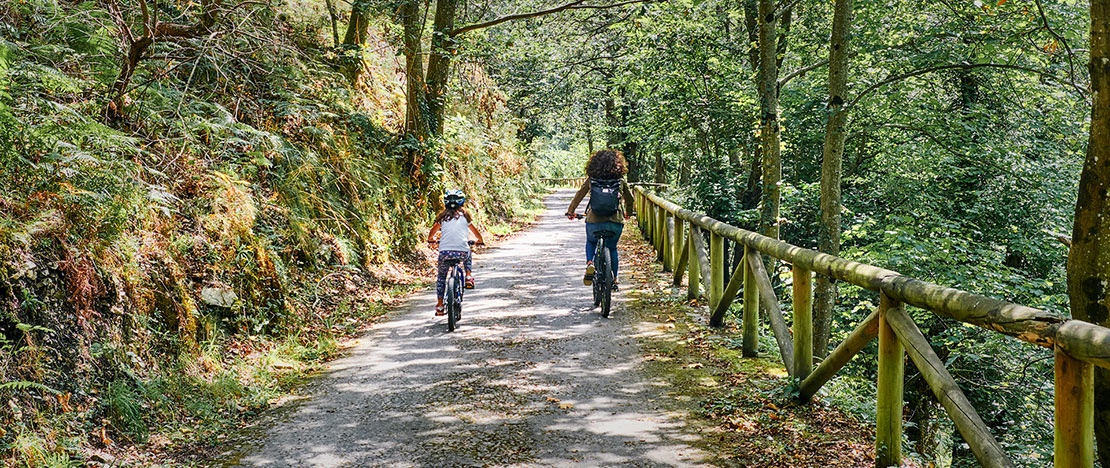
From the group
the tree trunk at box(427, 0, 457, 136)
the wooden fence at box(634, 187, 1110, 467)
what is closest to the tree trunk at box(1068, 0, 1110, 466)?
the wooden fence at box(634, 187, 1110, 467)

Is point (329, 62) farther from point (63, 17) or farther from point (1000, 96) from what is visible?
point (1000, 96)

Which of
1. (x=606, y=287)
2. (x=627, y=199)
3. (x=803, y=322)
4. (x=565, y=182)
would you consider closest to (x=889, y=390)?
(x=803, y=322)

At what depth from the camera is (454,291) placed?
873 centimetres

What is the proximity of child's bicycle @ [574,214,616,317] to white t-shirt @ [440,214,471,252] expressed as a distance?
1.67m

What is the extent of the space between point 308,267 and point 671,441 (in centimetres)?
578

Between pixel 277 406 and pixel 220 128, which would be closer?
pixel 277 406

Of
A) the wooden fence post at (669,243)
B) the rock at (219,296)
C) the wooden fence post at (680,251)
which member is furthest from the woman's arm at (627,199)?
the rock at (219,296)

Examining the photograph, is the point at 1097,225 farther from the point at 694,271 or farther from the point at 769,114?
the point at 694,271

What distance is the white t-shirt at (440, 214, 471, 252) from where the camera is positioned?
9195 millimetres

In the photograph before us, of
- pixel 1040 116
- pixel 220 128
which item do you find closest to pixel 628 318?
pixel 220 128

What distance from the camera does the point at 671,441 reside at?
5.08 m

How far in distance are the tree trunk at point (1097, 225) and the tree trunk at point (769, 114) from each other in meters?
5.36

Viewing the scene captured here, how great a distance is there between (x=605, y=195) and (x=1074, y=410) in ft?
23.2

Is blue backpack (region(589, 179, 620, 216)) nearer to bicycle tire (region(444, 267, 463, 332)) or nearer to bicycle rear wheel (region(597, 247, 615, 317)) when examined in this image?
bicycle rear wheel (region(597, 247, 615, 317))
